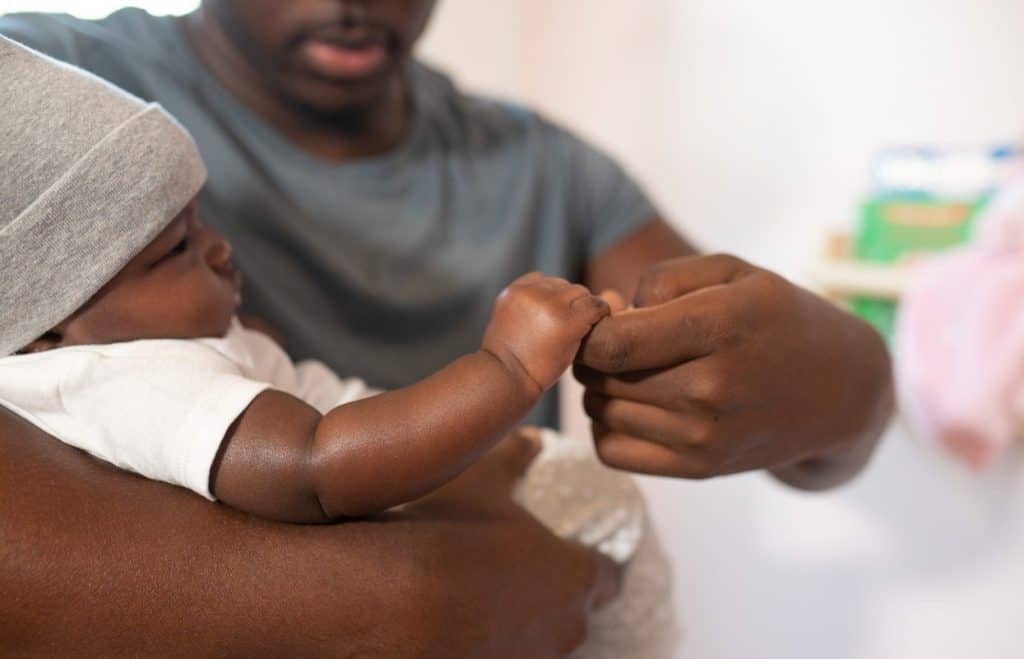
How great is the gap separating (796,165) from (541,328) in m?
1.13

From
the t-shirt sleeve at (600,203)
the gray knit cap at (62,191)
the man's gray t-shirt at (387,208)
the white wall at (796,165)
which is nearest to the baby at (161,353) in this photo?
the gray knit cap at (62,191)

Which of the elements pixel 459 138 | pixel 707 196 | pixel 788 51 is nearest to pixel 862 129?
pixel 788 51

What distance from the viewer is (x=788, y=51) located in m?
1.51

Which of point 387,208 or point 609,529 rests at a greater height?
point 387,208

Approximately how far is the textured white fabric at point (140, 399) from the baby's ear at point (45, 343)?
0.05 feet

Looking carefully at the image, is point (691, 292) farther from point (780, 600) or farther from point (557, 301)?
point (780, 600)

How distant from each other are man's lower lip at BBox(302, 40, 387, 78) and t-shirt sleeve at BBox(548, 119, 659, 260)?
276 millimetres

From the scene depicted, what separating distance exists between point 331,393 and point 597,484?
0.76 ft

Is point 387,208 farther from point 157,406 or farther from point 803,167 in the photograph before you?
point 803,167

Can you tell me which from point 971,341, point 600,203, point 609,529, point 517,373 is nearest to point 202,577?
point 517,373

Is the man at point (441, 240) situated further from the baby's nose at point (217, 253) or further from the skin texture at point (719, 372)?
the baby's nose at point (217, 253)

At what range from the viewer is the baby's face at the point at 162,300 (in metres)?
0.56

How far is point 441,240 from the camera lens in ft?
3.08

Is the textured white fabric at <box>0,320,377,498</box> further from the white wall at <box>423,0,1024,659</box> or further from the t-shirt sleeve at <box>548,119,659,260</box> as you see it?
the white wall at <box>423,0,1024,659</box>
